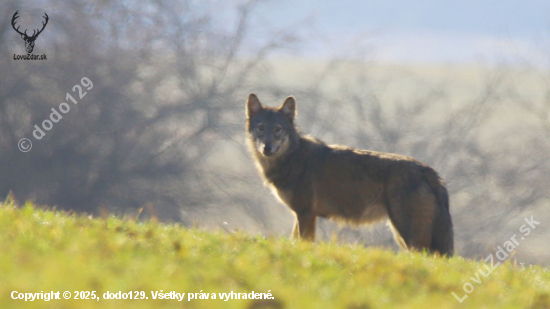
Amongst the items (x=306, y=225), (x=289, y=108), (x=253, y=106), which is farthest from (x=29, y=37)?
(x=306, y=225)

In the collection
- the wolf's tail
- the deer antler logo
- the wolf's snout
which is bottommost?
the wolf's tail

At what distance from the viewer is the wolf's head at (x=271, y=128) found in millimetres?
9234

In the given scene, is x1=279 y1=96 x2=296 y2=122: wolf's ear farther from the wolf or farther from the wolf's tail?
the wolf's tail

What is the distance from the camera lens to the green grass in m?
3.48

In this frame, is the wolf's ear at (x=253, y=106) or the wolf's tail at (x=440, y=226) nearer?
the wolf's tail at (x=440, y=226)

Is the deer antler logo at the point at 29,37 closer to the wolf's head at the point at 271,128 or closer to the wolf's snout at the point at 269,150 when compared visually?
the wolf's head at the point at 271,128

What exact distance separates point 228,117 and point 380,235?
9.32 meters

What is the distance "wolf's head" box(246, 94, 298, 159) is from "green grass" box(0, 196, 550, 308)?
9.65 ft

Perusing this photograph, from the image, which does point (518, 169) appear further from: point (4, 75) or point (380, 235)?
point (4, 75)

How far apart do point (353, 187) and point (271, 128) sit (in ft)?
5.78

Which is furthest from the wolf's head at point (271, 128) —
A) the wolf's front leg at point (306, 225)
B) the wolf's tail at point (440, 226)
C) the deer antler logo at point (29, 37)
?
the deer antler logo at point (29, 37)

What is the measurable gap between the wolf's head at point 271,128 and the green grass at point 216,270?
294 centimetres

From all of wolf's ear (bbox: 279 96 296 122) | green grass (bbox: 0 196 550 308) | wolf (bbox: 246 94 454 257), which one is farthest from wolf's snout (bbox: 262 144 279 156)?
green grass (bbox: 0 196 550 308)

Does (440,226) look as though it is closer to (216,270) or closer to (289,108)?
(289,108)
